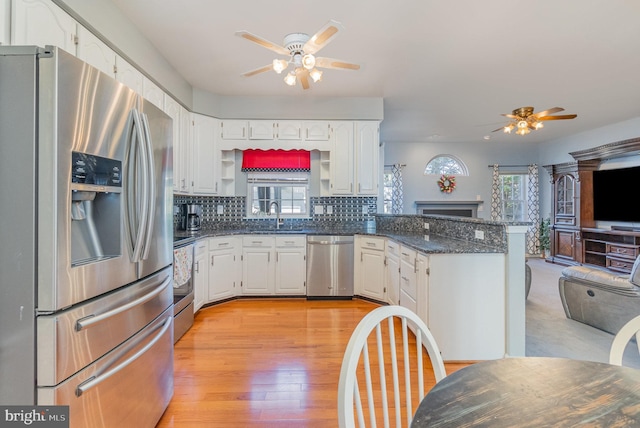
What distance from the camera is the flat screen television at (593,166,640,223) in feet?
17.8

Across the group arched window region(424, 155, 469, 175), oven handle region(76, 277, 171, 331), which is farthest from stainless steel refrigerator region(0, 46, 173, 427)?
arched window region(424, 155, 469, 175)

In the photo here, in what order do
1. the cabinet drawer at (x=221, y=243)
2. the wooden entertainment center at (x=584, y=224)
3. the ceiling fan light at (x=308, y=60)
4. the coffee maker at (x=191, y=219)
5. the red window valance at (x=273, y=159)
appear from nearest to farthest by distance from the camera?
the ceiling fan light at (x=308, y=60) → the cabinet drawer at (x=221, y=243) → the coffee maker at (x=191, y=219) → the red window valance at (x=273, y=159) → the wooden entertainment center at (x=584, y=224)

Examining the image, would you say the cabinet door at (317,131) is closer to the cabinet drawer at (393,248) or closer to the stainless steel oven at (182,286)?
the cabinet drawer at (393,248)

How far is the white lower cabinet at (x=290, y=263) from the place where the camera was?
12.9ft

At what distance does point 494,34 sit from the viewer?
2.69 meters

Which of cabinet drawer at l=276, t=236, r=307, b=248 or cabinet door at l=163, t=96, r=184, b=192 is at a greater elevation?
cabinet door at l=163, t=96, r=184, b=192

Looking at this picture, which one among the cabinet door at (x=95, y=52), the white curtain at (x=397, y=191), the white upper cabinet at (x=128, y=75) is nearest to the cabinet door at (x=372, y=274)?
the white upper cabinet at (x=128, y=75)

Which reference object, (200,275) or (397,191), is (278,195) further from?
(397,191)

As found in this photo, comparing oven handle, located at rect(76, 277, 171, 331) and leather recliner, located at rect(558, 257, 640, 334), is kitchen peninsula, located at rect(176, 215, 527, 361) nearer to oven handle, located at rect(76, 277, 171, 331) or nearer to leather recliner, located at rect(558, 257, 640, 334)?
leather recliner, located at rect(558, 257, 640, 334)

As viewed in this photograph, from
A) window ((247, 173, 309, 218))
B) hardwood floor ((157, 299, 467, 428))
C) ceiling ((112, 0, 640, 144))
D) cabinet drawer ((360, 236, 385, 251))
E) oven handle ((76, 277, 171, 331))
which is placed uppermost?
ceiling ((112, 0, 640, 144))

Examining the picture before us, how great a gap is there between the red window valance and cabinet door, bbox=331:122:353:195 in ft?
1.51

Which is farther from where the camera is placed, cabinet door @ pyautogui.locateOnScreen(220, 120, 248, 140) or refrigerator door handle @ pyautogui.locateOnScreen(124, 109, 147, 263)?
cabinet door @ pyautogui.locateOnScreen(220, 120, 248, 140)

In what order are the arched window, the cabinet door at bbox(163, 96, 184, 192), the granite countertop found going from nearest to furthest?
the granite countertop
the cabinet door at bbox(163, 96, 184, 192)
the arched window

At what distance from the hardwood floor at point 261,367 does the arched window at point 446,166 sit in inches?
195
